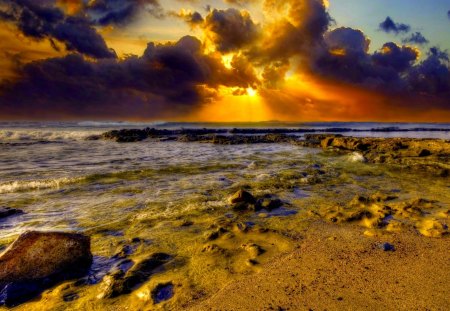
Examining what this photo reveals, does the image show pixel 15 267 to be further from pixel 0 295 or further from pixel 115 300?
pixel 115 300

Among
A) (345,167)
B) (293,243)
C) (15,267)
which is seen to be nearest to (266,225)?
(293,243)

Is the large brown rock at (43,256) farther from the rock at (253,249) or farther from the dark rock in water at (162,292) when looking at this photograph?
the rock at (253,249)

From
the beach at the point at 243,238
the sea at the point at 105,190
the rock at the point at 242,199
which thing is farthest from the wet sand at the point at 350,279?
the sea at the point at 105,190

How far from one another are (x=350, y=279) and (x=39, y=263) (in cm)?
429

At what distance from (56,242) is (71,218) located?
8.65ft

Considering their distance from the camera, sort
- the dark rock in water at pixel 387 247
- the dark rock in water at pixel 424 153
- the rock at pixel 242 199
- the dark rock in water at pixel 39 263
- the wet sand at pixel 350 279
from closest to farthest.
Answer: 1. the wet sand at pixel 350 279
2. the dark rock in water at pixel 39 263
3. the dark rock in water at pixel 387 247
4. the rock at pixel 242 199
5. the dark rock in water at pixel 424 153

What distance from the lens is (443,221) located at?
20.5ft

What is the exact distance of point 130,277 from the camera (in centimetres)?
418

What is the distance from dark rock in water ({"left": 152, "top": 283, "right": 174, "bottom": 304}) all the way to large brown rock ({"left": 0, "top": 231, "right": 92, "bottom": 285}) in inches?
53.6

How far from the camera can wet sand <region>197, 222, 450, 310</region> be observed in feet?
11.5

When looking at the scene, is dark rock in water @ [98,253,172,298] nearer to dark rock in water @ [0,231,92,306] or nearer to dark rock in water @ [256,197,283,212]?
dark rock in water @ [0,231,92,306]

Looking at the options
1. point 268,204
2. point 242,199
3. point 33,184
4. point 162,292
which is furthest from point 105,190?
point 162,292

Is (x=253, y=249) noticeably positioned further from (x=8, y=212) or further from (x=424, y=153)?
(x=424, y=153)

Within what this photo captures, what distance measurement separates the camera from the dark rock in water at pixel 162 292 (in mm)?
3752
